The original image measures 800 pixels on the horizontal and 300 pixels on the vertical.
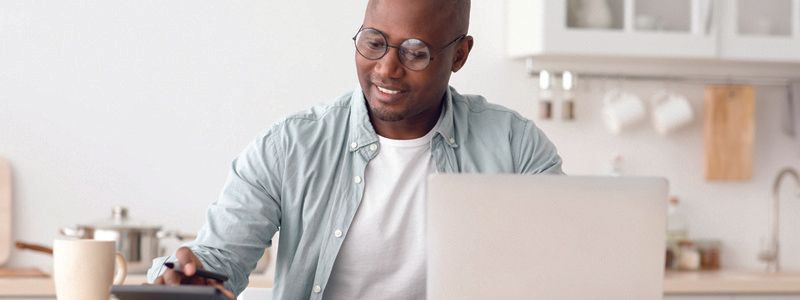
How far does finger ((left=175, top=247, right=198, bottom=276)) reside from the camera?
1.72 m

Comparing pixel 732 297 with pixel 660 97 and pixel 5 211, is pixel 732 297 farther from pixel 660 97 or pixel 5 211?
pixel 5 211

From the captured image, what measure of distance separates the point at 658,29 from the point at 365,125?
2.01m

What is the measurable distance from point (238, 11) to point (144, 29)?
29 cm

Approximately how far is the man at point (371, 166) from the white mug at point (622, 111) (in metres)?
1.89

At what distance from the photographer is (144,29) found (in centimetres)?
380

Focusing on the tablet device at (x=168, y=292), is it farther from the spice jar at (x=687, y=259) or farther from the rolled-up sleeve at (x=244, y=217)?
the spice jar at (x=687, y=259)

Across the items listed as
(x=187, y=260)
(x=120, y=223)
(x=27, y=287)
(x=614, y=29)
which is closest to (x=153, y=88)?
(x=120, y=223)

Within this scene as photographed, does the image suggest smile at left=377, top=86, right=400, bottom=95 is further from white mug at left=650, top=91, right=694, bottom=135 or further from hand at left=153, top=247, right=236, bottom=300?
white mug at left=650, top=91, right=694, bottom=135

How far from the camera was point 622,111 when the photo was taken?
13.5 feet

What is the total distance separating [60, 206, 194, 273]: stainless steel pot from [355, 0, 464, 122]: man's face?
1.54 meters

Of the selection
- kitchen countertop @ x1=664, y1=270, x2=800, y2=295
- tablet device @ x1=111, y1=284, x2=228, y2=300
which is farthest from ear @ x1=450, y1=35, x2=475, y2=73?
kitchen countertop @ x1=664, y1=270, x2=800, y2=295

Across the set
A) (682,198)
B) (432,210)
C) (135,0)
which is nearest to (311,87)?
(135,0)

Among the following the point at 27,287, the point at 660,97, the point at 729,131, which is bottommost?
the point at 27,287

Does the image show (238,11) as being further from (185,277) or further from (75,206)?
(185,277)
